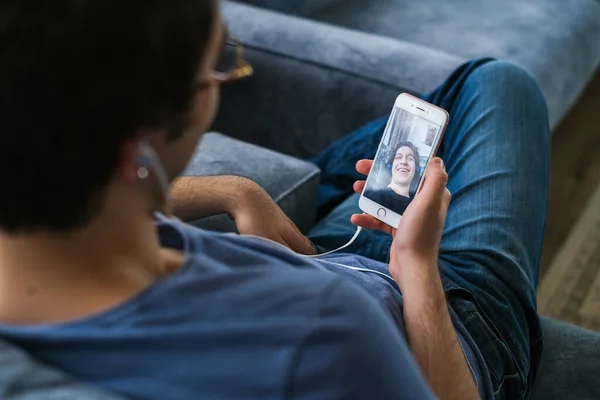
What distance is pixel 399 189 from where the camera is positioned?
1.10 metres

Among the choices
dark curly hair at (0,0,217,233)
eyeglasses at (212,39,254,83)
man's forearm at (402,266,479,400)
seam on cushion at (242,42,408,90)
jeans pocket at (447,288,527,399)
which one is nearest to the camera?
dark curly hair at (0,0,217,233)

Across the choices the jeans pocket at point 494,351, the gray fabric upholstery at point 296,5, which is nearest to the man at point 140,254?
the jeans pocket at point 494,351

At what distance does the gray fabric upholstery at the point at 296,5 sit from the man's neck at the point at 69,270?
4.12 feet

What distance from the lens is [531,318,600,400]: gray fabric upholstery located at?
40.4 inches

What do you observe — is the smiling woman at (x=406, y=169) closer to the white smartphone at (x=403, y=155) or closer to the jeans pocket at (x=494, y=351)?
the white smartphone at (x=403, y=155)

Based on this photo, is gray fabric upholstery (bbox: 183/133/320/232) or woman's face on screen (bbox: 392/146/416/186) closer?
woman's face on screen (bbox: 392/146/416/186)

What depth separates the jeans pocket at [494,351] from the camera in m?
1.01

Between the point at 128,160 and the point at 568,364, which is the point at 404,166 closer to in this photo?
the point at 568,364

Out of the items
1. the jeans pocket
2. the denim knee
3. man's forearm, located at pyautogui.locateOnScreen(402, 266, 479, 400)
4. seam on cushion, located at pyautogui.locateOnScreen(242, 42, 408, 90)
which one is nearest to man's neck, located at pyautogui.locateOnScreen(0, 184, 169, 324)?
man's forearm, located at pyautogui.locateOnScreen(402, 266, 479, 400)

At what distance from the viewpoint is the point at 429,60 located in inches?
59.3

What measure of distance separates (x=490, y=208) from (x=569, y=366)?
25 centimetres

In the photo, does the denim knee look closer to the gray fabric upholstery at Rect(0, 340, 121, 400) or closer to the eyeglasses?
the eyeglasses

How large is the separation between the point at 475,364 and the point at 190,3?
0.62 m

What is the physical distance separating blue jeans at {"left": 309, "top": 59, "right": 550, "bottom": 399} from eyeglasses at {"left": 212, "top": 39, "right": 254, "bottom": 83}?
1.56ft
